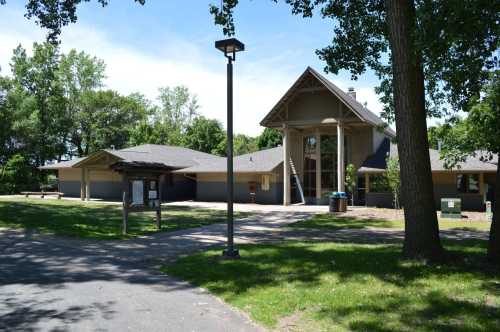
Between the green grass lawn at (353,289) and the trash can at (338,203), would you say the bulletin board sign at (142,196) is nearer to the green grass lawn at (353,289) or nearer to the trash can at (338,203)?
the green grass lawn at (353,289)

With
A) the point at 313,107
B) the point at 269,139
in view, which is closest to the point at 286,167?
the point at 313,107

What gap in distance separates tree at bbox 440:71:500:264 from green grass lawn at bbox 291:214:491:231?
120 inches

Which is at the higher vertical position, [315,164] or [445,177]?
[315,164]

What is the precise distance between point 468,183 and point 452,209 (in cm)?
524

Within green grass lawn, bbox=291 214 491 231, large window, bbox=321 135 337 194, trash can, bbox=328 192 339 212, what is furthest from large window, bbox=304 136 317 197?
green grass lawn, bbox=291 214 491 231

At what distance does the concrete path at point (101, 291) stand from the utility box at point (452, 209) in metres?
13.1

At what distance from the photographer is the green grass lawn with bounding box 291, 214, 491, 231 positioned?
55.7 feet

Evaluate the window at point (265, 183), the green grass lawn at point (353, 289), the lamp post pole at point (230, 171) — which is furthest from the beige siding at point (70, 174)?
the green grass lawn at point (353, 289)

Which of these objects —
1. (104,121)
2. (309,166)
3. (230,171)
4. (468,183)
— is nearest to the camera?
(230,171)

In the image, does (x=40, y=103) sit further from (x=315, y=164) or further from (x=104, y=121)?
(x=315, y=164)

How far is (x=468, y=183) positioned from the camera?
81.6 ft

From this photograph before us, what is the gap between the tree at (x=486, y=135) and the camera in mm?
8125

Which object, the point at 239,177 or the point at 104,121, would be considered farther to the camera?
the point at 104,121

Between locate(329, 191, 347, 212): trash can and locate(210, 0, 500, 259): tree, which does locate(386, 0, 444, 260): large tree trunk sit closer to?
locate(210, 0, 500, 259): tree
